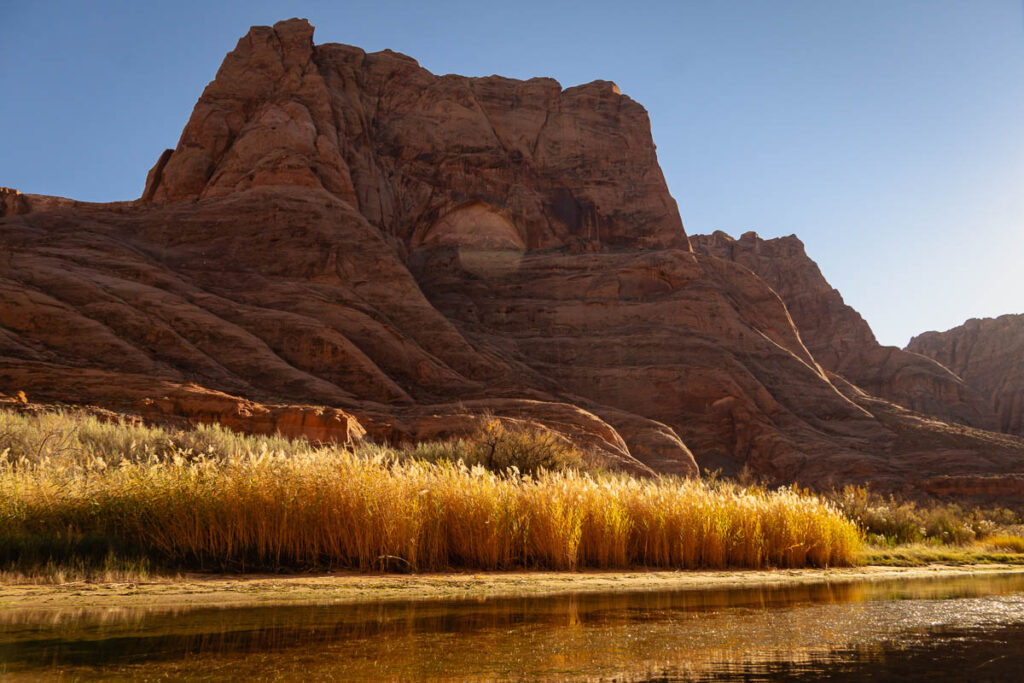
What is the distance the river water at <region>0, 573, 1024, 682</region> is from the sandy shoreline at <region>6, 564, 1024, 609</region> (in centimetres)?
43

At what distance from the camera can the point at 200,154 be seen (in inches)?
2174

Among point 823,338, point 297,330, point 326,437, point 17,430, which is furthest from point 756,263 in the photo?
point 17,430

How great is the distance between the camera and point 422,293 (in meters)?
49.2

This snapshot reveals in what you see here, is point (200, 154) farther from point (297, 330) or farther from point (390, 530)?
point (390, 530)

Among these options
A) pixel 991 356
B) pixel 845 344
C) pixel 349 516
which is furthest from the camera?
pixel 991 356

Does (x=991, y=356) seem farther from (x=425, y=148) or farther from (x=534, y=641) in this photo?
(x=534, y=641)

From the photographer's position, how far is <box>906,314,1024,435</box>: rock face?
91188mm

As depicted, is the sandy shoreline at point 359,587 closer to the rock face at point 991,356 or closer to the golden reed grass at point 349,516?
the golden reed grass at point 349,516

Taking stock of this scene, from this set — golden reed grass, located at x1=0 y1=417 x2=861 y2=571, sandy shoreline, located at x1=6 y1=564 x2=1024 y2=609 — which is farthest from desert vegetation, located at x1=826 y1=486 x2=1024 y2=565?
sandy shoreline, located at x1=6 y1=564 x2=1024 y2=609

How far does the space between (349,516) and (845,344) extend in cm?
9024

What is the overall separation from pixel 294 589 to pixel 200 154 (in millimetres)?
53408

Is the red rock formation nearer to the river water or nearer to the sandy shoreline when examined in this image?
the sandy shoreline

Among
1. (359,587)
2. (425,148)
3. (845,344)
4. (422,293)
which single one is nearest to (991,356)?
(845,344)

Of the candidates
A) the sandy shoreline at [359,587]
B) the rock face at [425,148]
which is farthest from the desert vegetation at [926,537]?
the rock face at [425,148]
